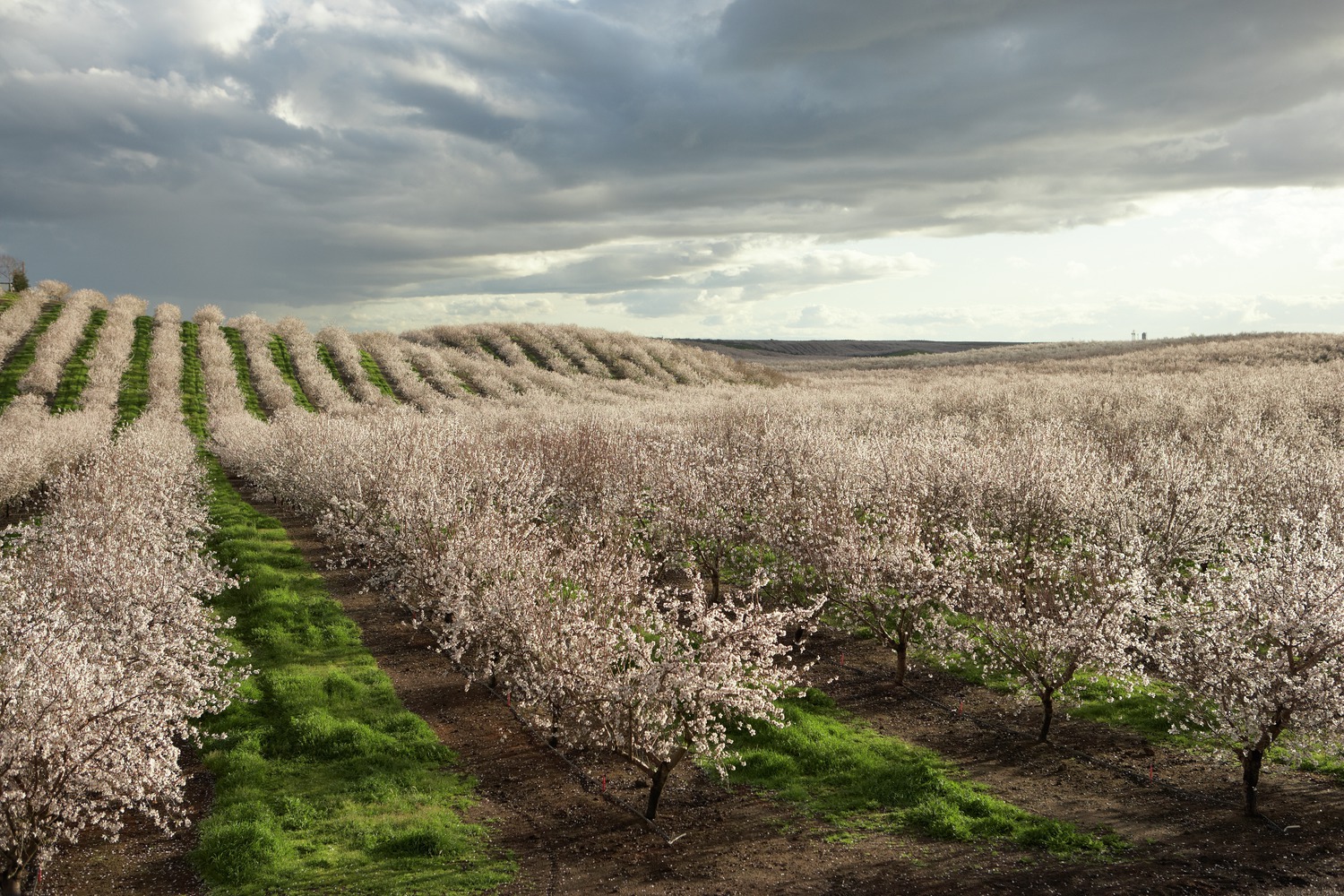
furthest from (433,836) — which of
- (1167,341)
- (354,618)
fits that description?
(1167,341)

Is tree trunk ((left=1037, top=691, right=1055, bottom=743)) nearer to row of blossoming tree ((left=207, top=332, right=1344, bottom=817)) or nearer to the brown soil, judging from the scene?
row of blossoming tree ((left=207, top=332, right=1344, bottom=817))

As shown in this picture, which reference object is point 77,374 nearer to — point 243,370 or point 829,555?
point 243,370

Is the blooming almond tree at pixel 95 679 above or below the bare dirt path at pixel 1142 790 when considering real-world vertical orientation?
above

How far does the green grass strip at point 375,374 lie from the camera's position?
273ft

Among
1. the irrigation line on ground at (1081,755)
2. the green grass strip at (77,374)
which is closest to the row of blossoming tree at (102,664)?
the irrigation line on ground at (1081,755)

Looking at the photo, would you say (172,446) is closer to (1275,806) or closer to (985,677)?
(985,677)

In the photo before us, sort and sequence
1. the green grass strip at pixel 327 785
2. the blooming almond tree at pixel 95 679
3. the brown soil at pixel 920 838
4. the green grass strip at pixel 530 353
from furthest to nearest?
the green grass strip at pixel 530 353 → the green grass strip at pixel 327 785 → the brown soil at pixel 920 838 → the blooming almond tree at pixel 95 679

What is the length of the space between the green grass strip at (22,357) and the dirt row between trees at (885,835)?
225 feet

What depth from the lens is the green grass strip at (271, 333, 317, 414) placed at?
77562mm

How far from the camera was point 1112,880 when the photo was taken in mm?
14219

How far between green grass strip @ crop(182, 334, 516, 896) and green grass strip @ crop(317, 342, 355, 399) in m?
59.2

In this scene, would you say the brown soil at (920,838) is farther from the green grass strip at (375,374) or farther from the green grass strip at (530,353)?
the green grass strip at (530,353)

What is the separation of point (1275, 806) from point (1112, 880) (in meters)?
4.91

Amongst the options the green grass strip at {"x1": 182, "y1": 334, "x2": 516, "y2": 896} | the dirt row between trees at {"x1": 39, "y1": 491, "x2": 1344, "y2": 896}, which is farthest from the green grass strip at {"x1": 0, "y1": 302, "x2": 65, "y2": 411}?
the dirt row between trees at {"x1": 39, "y1": 491, "x2": 1344, "y2": 896}
